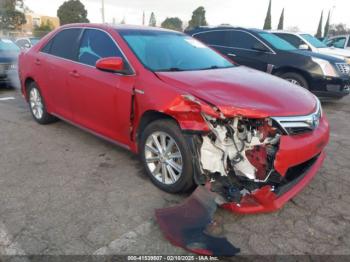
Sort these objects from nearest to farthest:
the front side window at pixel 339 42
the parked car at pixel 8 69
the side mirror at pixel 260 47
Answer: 1. the side mirror at pixel 260 47
2. the parked car at pixel 8 69
3. the front side window at pixel 339 42

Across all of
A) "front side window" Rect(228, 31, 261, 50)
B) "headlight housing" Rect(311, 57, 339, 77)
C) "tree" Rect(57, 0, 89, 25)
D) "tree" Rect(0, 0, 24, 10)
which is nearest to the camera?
"headlight housing" Rect(311, 57, 339, 77)

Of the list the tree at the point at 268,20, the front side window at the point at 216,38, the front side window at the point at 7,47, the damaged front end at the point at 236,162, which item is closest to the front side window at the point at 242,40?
the front side window at the point at 216,38

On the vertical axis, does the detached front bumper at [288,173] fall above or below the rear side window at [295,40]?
below

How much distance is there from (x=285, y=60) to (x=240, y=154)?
5700 millimetres

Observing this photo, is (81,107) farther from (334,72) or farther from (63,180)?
(334,72)

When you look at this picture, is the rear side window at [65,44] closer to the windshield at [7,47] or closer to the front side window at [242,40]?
the front side window at [242,40]

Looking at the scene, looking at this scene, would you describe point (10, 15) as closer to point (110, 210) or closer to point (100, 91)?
point (100, 91)

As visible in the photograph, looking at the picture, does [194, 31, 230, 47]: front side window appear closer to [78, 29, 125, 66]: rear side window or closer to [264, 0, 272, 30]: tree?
[78, 29, 125, 66]: rear side window

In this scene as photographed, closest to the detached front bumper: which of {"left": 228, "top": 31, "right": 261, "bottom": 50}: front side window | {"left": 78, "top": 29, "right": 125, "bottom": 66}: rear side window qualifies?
{"left": 78, "top": 29, "right": 125, "bottom": 66}: rear side window

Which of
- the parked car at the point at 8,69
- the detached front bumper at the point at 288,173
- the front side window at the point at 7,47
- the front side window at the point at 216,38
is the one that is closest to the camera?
the detached front bumper at the point at 288,173

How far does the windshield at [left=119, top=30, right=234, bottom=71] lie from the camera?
3.80 metres

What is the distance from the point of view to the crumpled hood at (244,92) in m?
2.91

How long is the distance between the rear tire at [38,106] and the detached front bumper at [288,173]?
3701 mm

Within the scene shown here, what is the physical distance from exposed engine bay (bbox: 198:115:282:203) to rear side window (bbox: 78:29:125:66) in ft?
5.19
